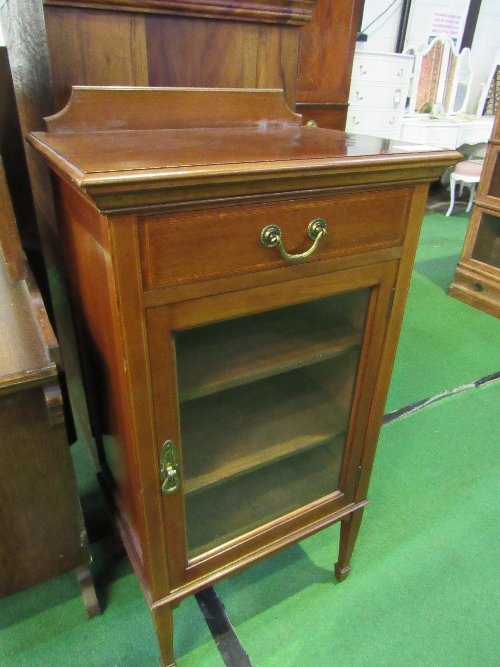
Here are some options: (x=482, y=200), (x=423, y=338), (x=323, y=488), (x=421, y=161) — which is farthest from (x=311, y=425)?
(x=482, y=200)

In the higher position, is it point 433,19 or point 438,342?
point 433,19

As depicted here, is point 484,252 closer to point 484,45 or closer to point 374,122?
point 374,122

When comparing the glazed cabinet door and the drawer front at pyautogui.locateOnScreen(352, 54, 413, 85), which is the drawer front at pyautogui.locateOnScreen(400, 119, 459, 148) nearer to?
the drawer front at pyautogui.locateOnScreen(352, 54, 413, 85)

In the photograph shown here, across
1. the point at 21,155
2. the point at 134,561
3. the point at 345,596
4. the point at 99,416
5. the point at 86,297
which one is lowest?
the point at 345,596

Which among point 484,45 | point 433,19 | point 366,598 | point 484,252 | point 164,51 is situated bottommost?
point 366,598

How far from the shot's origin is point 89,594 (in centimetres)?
89

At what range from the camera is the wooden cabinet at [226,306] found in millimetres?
480

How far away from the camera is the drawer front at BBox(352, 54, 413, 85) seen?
2.38m

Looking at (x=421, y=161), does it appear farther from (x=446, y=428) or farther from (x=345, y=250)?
(x=446, y=428)

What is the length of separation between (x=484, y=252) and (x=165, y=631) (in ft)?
6.31

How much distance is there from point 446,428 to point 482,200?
108 centimetres

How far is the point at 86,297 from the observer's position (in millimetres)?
674

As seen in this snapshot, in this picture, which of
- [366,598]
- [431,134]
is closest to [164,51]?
[366,598]

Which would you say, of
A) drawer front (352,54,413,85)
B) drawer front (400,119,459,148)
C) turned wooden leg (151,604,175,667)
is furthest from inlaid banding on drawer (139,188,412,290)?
drawer front (400,119,459,148)
